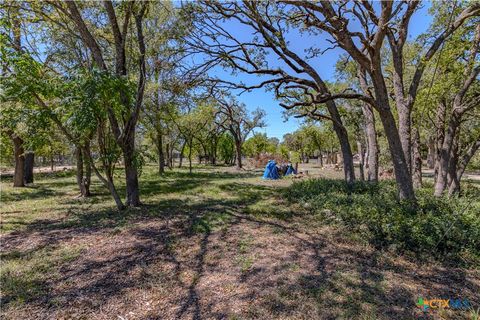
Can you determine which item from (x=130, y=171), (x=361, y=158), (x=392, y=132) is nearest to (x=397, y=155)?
(x=392, y=132)

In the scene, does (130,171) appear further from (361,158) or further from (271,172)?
(361,158)

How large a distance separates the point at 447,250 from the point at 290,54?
622cm

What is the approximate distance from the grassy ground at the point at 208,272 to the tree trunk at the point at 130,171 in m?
1.04

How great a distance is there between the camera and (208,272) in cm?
328

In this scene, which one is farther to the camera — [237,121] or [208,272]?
[237,121]

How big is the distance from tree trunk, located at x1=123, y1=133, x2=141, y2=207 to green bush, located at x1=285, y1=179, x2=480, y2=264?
4989 millimetres

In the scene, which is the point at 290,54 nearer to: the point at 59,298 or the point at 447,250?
the point at 447,250

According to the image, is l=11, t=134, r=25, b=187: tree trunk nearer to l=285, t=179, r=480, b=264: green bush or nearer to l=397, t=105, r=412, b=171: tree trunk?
l=285, t=179, r=480, b=264: green bush

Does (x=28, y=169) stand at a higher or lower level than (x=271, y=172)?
higher

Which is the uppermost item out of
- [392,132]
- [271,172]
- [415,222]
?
[392,132]

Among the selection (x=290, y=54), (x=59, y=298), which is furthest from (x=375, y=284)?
(x=290, y=54)

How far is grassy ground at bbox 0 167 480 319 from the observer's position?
99.8 inches

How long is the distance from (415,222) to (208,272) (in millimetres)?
3761

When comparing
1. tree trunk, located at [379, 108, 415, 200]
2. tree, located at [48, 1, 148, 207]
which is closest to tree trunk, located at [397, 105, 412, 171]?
tree trunk, located at [379, 108, 415, 200]
